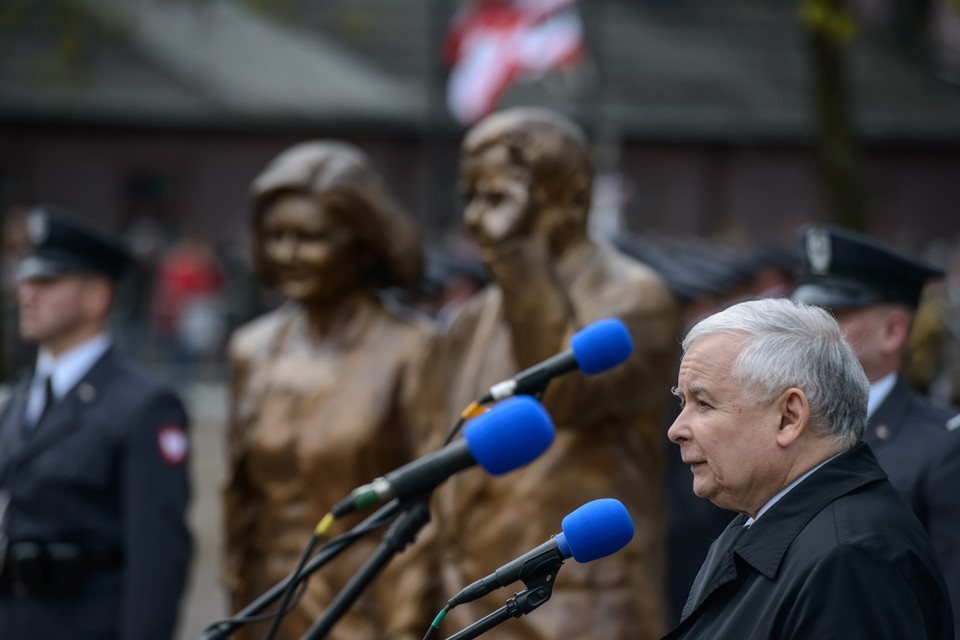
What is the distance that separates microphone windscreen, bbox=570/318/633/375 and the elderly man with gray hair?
425mm

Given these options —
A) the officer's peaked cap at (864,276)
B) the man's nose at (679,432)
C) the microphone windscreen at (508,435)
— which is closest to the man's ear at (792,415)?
the man's nose at (679,432)

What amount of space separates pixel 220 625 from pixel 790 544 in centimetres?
134

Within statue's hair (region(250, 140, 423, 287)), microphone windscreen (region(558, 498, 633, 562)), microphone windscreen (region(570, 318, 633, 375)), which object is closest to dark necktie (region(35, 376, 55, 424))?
statue's hair (region(250, 140, 423, 287))

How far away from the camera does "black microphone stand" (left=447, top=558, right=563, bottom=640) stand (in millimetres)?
2811

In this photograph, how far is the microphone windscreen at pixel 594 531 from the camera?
2846mm

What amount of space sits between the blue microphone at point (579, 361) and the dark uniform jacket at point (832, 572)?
63cm

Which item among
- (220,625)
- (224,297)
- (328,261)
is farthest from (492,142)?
(224,297)

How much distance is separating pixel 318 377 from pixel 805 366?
2.98 metres

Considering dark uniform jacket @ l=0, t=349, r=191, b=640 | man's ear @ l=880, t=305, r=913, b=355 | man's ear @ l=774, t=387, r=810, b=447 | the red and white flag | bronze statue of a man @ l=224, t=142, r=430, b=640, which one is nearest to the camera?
man's ear @ l=774, t=387, r=810, b=447

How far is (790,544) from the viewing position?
2727 millimetres

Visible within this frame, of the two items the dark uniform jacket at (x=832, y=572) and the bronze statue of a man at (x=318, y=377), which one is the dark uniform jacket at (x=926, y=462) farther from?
the bronze statue of a man at (x=318, y=377)

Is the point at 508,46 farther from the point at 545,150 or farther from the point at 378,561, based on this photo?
the point at 378,561

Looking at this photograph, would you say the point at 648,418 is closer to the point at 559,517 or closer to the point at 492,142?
the point at 559,517

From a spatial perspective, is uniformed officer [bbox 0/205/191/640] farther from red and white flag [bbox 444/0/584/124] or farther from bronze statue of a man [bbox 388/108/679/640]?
red and white flag [bbox 444/0/584/124]
